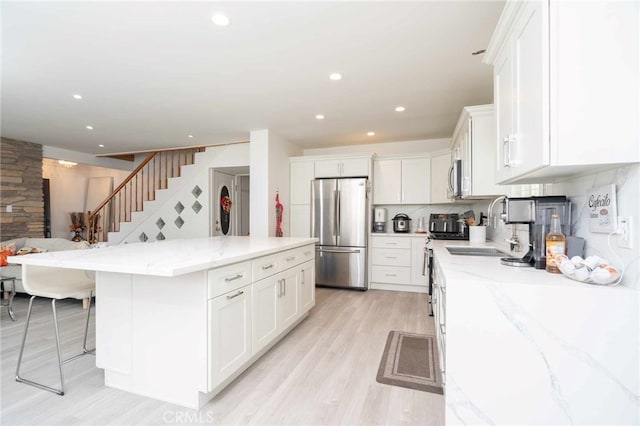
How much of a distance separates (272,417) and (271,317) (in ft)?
2.72

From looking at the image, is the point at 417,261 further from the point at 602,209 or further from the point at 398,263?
the point at 602,209

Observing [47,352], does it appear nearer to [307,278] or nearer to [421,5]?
[307,278]

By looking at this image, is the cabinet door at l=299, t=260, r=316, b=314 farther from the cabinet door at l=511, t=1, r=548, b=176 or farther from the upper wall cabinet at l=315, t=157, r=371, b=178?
the cabinet door at l=511, t=1, r=548, b=176

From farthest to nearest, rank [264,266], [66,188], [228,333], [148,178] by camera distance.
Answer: [66,188]
[148,178]
[264,266]
[228,333]

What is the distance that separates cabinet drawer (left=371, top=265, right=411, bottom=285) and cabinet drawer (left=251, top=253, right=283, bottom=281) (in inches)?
100

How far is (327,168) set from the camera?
4.99 meters

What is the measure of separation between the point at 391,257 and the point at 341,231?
34.0 inches

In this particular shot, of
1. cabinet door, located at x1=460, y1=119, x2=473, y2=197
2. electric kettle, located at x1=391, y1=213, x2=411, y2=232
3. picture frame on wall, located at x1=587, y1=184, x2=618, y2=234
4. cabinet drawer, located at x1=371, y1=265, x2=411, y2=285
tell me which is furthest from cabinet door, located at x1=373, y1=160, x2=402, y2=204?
picture frame on wall, located at x1=587, y1=184, x2=618, y2=234

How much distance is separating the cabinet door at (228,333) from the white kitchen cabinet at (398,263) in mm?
2960

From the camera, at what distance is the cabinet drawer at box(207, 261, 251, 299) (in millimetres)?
1778

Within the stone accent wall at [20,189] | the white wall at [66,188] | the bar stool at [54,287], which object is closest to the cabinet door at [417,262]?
the bar stool at [54,287]

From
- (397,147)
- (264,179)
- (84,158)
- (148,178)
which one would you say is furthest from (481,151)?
(84,158)

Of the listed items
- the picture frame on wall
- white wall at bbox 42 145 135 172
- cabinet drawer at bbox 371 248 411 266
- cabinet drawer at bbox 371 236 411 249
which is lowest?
cabinet drawer at bbox 371 248 411 266

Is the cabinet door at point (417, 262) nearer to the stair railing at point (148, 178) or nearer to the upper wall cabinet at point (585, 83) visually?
the upper wall cabinet at point (585, 83)
